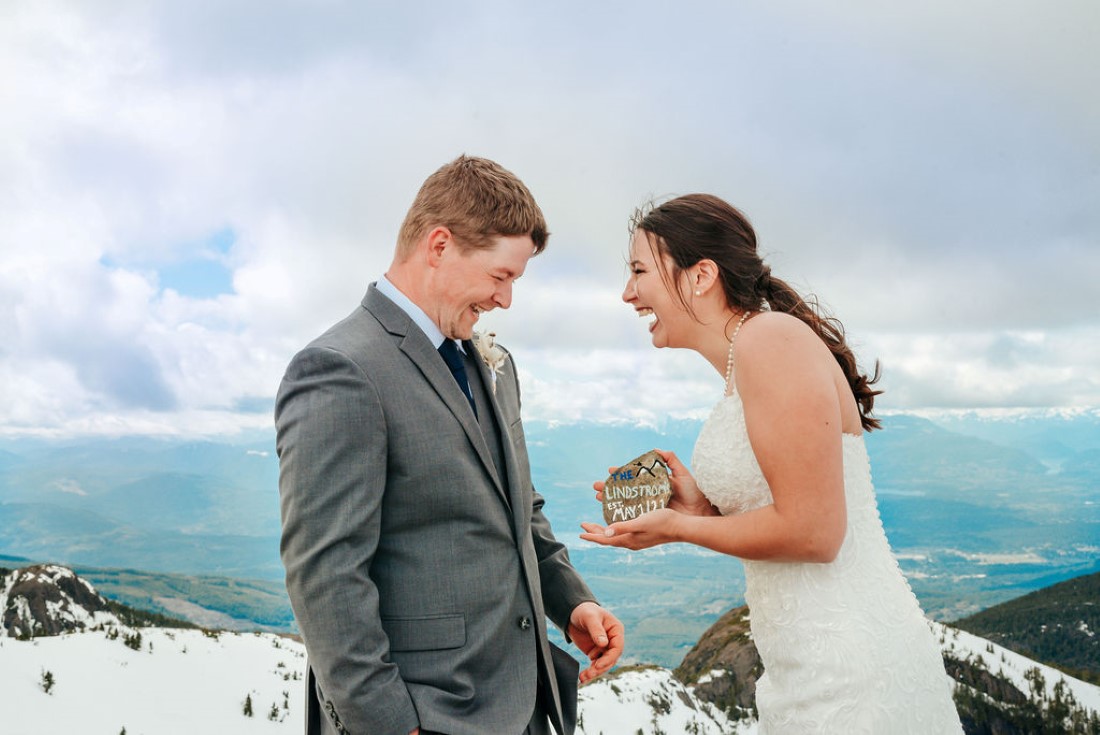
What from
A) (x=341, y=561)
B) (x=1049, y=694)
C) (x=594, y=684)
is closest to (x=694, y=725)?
(x=594, y=684)

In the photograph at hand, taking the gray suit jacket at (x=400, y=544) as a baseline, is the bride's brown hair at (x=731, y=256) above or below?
above

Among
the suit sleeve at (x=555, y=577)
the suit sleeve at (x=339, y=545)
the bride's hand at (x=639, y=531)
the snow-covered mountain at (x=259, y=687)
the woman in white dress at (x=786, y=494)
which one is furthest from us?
the snow-covered mountain at (x=259, y=687)

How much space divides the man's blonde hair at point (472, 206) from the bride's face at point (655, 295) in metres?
0.57

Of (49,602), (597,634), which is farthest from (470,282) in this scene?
(49,602)

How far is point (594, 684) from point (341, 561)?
655cm

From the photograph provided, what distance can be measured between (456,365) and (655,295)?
2.95 feet

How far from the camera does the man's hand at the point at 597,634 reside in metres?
3.30

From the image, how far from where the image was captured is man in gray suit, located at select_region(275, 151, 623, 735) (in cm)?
246

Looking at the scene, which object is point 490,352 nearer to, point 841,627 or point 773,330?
point 773,330

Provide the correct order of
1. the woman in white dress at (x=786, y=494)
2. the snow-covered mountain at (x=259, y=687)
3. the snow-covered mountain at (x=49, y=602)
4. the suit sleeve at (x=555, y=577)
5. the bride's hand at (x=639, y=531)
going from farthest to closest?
the snow-covered mountain at (x=49, y=602), the snow-covered mountain at (x=259, y=687), the suit sleeve at (x=555, y=577), the bride's hand at (x=639, y=531), the woman in white dress at (x=786, y=494)

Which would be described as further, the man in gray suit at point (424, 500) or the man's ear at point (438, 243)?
the man's ear at point (438, 243)

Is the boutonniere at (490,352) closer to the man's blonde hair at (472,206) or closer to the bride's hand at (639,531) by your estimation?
the man's blonde hair at (472,206)

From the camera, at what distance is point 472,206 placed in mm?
2861

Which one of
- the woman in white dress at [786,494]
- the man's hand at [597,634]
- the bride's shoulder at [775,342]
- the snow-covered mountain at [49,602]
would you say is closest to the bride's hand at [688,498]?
the woman in white dress at [786,494]
